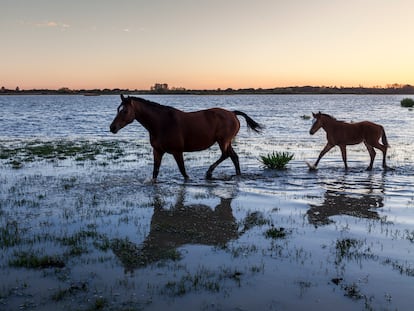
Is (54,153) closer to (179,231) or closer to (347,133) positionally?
(347,133)

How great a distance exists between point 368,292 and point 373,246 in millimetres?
1603

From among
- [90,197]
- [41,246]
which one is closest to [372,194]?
[90,197]

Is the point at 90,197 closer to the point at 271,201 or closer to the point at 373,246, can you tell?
the point at 271,201

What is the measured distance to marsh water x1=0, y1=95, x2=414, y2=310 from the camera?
4586 millimetres

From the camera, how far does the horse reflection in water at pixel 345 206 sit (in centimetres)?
774

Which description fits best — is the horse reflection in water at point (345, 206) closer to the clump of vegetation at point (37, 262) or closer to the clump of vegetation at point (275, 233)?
the clump of vegetation at point (275, 233)

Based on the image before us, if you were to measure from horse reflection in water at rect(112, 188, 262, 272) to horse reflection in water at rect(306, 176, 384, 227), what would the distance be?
43.2 inches

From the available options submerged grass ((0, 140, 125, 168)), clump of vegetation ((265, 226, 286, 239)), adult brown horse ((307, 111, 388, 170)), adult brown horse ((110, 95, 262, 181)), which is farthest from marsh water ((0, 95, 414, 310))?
submerged grass ((0, 140, 125, 168))

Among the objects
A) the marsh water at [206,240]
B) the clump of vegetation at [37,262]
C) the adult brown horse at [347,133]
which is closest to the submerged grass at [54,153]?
the marsh water at [206,240]

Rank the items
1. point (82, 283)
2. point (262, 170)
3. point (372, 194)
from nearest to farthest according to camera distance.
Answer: point (82, 283)
point (372, 194)
point (262, 170)

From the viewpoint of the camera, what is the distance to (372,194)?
31.4 ft

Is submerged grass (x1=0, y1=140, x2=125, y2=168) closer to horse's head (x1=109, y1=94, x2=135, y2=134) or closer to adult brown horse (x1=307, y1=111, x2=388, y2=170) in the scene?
horse's head (x1=109, y1=94, x2=135, y2=134)

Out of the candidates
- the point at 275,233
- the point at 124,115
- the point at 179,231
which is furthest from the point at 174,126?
the point at 275,233

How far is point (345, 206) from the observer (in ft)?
27.9
